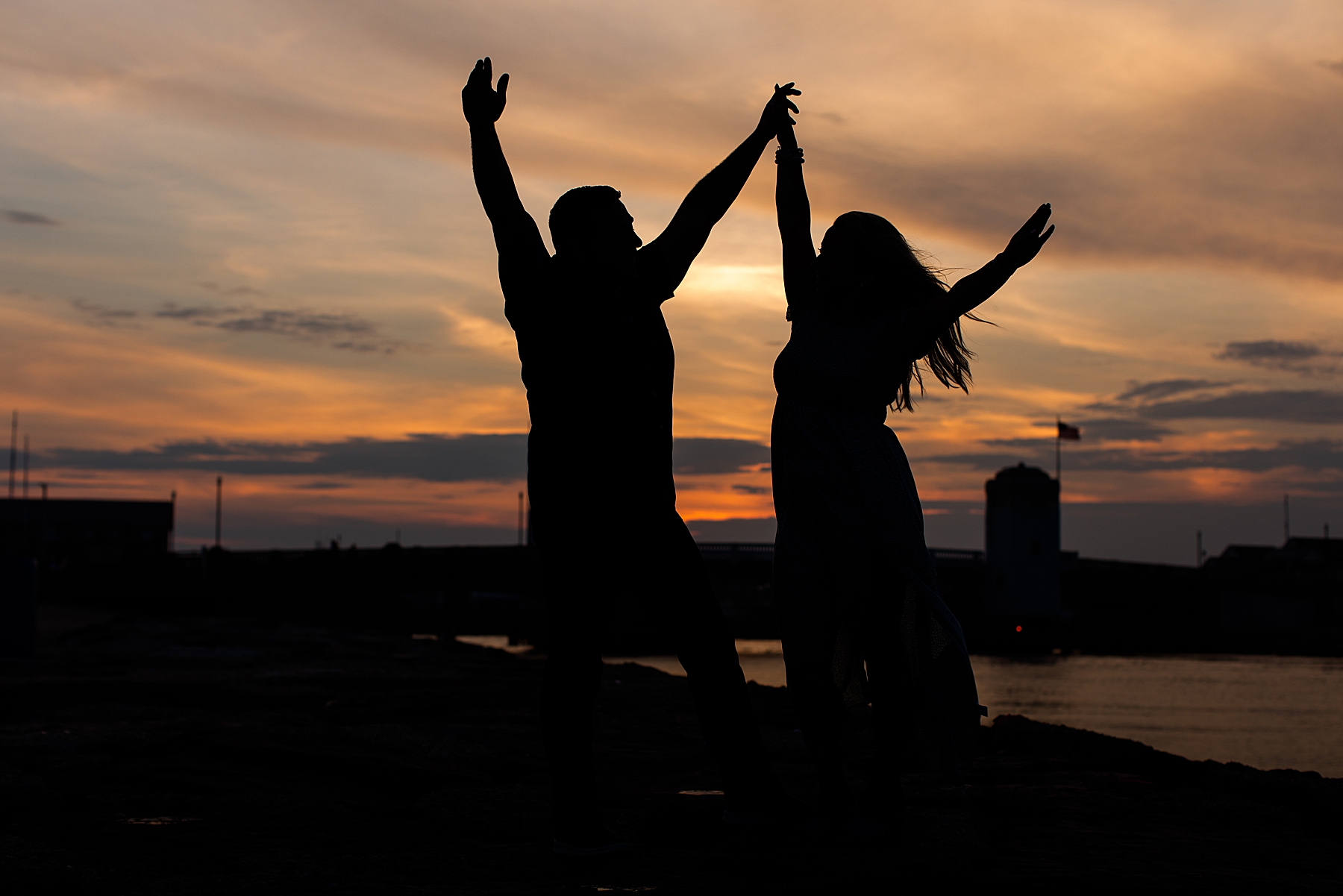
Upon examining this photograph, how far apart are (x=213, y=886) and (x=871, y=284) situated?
7.38 feet

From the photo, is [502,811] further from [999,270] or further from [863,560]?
[999,270]

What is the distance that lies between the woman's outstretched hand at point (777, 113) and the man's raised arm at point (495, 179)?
853 mm

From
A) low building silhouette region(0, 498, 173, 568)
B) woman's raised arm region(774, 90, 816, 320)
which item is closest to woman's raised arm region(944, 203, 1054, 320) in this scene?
woman's raised arm region(774, 90, 816, 320)

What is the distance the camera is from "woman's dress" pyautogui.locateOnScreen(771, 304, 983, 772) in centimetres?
295

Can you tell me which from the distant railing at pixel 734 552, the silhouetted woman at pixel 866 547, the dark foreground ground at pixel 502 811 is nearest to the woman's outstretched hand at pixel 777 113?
the silhouetted woman at pixel 866 547

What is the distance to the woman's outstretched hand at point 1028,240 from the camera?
9.58ft

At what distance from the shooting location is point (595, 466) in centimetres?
280

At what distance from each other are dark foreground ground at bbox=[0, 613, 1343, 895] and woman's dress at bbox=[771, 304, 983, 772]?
35 centimetres

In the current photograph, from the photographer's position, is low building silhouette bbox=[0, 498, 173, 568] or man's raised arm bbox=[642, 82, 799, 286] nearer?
man's raised arm bbox=[642, 82, 799, 286]

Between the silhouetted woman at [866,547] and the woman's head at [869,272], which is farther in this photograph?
the woman's head at [869,272]

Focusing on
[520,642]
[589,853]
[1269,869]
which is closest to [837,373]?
[589,853]

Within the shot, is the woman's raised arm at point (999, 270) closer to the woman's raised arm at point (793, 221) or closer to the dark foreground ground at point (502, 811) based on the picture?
the woman's raised arm at point (793, 221)

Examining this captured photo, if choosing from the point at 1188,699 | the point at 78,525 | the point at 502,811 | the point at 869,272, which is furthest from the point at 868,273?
the point at 78,525

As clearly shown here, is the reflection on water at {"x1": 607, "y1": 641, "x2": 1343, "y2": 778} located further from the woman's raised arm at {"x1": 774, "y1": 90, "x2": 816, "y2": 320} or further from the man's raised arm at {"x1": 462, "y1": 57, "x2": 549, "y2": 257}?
the man's raised arm at {"x1": 462, "y1": 57, "x2": 549, "y2": 257}
